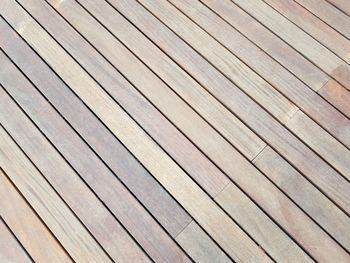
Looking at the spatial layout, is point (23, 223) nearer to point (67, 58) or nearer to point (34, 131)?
point (34, 131)

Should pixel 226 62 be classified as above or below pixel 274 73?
above

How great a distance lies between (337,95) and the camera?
1.47 metres

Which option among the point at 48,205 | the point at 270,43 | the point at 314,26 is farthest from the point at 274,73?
the point at 48,205

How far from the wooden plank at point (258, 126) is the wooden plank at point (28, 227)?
572 mm

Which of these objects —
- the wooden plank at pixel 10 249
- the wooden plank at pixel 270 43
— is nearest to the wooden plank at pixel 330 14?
the wooden plank at pixel 270 43

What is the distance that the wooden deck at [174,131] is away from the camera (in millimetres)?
1270

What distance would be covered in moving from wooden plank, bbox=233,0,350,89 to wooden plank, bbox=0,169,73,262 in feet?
3.56

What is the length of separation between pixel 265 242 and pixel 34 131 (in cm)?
84

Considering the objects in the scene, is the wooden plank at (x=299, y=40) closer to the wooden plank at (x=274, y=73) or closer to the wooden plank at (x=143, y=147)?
the wooden plank at (x=274, y=73)

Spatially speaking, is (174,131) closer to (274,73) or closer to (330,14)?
(274,73)

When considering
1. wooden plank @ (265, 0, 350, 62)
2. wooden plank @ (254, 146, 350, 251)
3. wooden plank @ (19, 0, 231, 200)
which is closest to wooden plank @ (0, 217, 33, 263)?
wooden plank @ (19, 0, 231, 200)

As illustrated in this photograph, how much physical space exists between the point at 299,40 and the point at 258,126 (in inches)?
15.9

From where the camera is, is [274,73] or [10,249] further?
[274,73]

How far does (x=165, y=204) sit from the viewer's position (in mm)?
1313
